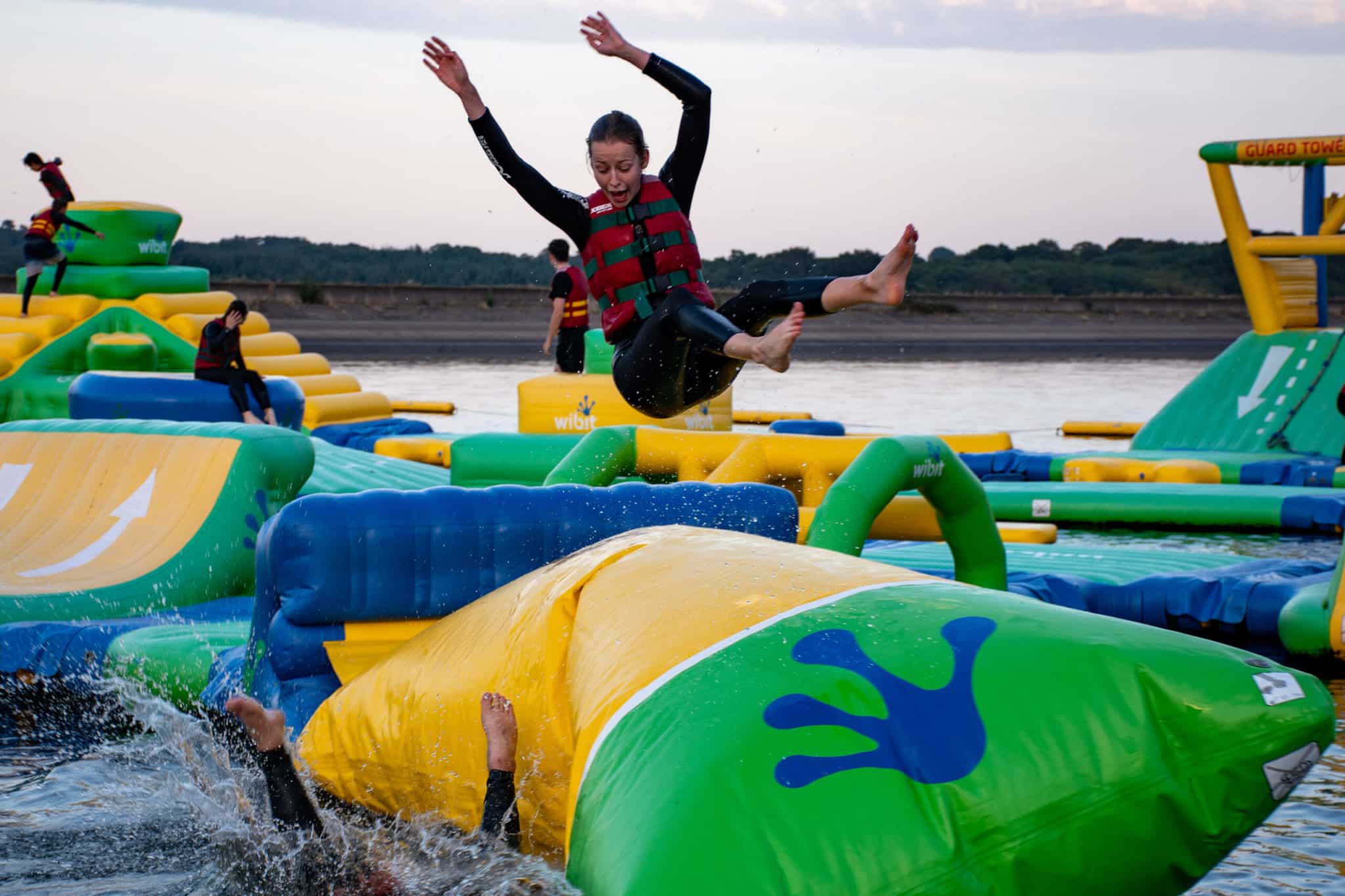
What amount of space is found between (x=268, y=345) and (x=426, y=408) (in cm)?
205

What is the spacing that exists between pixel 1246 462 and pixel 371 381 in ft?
41.8

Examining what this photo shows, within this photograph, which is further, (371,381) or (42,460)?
(371,381)

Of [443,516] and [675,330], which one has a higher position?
[675,330]

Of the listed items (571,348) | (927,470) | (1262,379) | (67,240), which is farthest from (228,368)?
(1262,379)

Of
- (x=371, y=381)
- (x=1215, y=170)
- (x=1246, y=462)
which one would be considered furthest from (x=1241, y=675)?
(x=371, y=381)

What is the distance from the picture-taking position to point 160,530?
510 cm

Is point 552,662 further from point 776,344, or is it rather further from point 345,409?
point 345,409

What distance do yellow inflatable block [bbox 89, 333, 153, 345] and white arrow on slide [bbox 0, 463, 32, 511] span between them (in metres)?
5.94

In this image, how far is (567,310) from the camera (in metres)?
10.4

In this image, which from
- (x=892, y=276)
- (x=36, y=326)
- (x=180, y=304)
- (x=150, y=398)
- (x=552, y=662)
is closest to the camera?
(x=552, y=662)

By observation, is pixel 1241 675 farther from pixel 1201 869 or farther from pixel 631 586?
pixel 631 586

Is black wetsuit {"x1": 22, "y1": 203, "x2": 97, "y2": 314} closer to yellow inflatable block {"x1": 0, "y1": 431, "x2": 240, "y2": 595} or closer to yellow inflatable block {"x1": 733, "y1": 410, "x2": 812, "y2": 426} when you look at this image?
yellow inflatable block {"x1": 733, "y1": 410, "x2": 812, "y2": 426}

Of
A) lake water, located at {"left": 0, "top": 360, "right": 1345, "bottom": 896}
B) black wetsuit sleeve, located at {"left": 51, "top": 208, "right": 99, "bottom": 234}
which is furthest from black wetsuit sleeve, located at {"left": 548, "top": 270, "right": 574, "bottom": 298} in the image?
lake water, located at {"left": 0, "top": 360, "right": 1345, "bottom": 896}

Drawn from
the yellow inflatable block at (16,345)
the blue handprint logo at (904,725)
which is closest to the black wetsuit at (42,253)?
the yellow inflatable block at (16,345)
